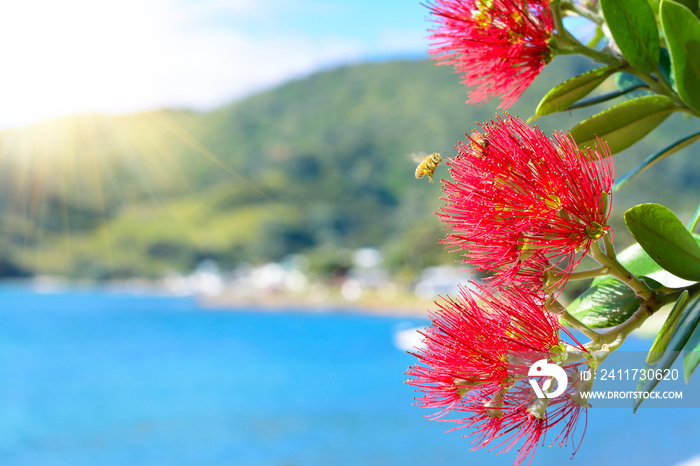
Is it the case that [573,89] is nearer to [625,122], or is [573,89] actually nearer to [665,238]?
[625,122]

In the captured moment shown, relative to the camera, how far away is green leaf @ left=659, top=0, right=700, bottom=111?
20.5 inches

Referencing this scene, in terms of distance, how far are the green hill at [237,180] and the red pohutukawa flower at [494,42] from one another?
36861mm

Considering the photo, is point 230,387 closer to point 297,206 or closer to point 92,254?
point 297,206

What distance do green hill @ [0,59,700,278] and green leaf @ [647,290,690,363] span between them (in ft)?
122

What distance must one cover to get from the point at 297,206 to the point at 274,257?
18.4 feet

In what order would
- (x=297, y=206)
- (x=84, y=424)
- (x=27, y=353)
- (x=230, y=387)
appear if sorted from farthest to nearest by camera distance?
(x=297, y=206) < (x=27, y=353) < (x=230, y=387) < (x=84, y=424)

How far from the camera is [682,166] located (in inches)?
857

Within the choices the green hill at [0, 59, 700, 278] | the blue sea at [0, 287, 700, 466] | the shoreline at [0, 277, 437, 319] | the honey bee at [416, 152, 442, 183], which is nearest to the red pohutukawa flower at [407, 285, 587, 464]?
the honey bee at [416, 152, 442, 183]

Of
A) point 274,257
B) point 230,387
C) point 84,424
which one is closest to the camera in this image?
point 84,424

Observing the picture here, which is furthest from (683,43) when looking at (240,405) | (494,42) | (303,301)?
A: (303,301)

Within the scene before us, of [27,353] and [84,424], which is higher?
[27,353]

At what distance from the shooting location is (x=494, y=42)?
63 centimetres

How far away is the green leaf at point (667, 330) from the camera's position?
47 centimetres

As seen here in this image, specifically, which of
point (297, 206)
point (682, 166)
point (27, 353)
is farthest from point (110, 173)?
point (682, 166)
